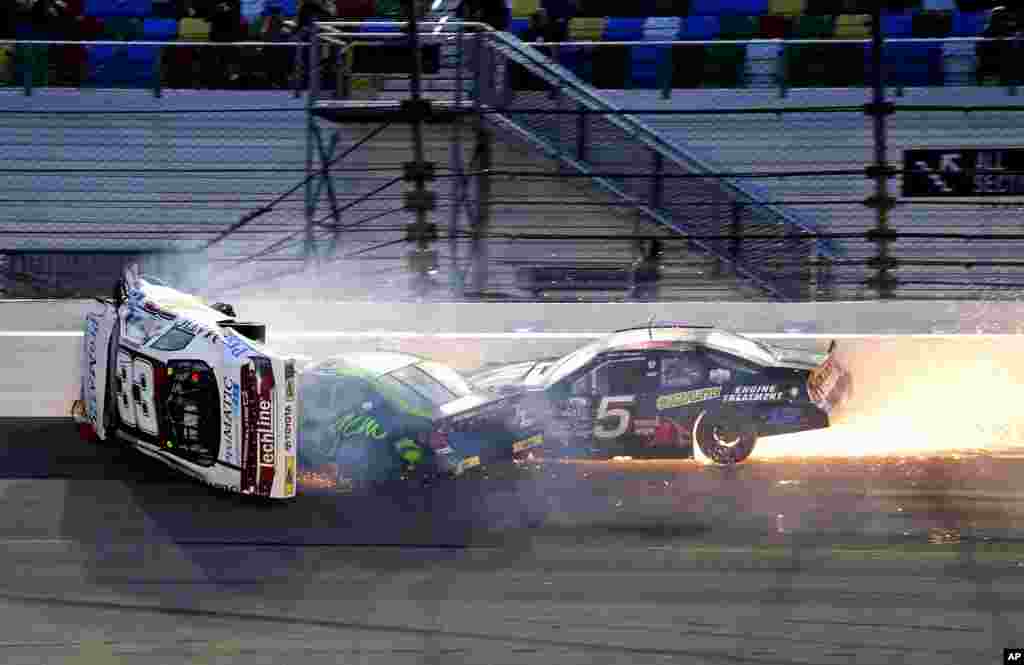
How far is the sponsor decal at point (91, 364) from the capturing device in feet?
29.3

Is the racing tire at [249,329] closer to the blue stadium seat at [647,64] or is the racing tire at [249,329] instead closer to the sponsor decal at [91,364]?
the sponsor decal at [91,364]

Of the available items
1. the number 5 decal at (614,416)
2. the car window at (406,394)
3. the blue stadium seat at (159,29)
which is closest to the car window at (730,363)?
the number 5 decal at (614,416)

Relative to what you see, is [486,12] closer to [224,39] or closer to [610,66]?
[610,66]

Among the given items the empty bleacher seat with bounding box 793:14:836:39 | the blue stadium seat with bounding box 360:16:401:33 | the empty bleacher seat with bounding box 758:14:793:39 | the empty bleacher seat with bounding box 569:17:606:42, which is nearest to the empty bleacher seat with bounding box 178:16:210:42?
the blue stadium seat with bounding box 360:16:401:33

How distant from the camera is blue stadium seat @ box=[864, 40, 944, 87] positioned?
1252 cm

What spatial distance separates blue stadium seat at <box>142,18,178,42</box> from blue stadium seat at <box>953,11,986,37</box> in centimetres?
748

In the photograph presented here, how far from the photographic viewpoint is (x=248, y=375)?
812 centimetres

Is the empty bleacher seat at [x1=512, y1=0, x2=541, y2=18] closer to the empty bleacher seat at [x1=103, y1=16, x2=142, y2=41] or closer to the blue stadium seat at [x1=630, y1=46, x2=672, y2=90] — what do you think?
the blue stadium seat at [x1=630, y1=46, x2=672, y2=90]

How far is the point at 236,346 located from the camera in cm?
825

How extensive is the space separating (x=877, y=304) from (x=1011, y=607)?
14.2ft

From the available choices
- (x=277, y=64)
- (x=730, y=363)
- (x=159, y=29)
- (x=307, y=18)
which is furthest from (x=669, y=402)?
(x=159, y=29)

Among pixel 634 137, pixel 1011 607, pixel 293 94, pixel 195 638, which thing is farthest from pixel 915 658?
pixel 293 94

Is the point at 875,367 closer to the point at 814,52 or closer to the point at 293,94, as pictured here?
the point at 814,52

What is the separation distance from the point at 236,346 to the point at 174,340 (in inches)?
16.4
